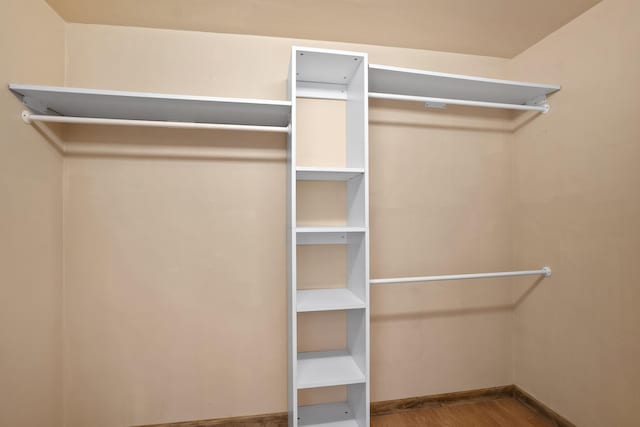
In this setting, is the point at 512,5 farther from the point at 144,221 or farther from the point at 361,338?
the point at 144,221

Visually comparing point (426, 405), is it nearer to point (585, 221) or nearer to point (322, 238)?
point (322, 238)

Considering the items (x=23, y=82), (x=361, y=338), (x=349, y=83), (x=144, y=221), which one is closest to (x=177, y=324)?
(x=144, y=221)

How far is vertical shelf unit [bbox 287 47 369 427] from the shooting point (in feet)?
5.01

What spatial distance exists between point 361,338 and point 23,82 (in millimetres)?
1953

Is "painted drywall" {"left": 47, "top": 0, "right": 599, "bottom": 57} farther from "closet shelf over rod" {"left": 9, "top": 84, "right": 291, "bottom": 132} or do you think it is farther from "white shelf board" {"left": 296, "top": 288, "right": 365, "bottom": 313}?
"white shelf board" {"left": 296, "top": 288, "right": 365, "bottom": 313}

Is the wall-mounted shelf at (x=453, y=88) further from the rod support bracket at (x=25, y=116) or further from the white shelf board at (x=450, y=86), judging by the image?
the rod support bracket at (x=25, y=116)

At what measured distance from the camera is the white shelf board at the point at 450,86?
5.54ft

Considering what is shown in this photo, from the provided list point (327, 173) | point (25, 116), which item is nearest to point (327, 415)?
point (327, 173)

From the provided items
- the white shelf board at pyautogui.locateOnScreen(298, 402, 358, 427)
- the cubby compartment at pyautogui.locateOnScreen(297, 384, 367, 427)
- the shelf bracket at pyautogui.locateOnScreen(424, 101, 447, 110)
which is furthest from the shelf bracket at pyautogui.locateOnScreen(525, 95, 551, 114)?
the white shelf board at pyautogui.locateOnScreen(298, 402, 358, 427)

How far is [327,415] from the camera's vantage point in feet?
5.84

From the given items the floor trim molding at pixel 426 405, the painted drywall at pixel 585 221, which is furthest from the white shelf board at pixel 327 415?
the painted drywall at pixel 585 221

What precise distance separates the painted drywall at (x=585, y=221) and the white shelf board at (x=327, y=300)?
3.91 feet

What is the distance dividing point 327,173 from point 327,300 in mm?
648

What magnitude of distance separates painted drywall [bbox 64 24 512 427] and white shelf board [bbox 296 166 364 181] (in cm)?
16
